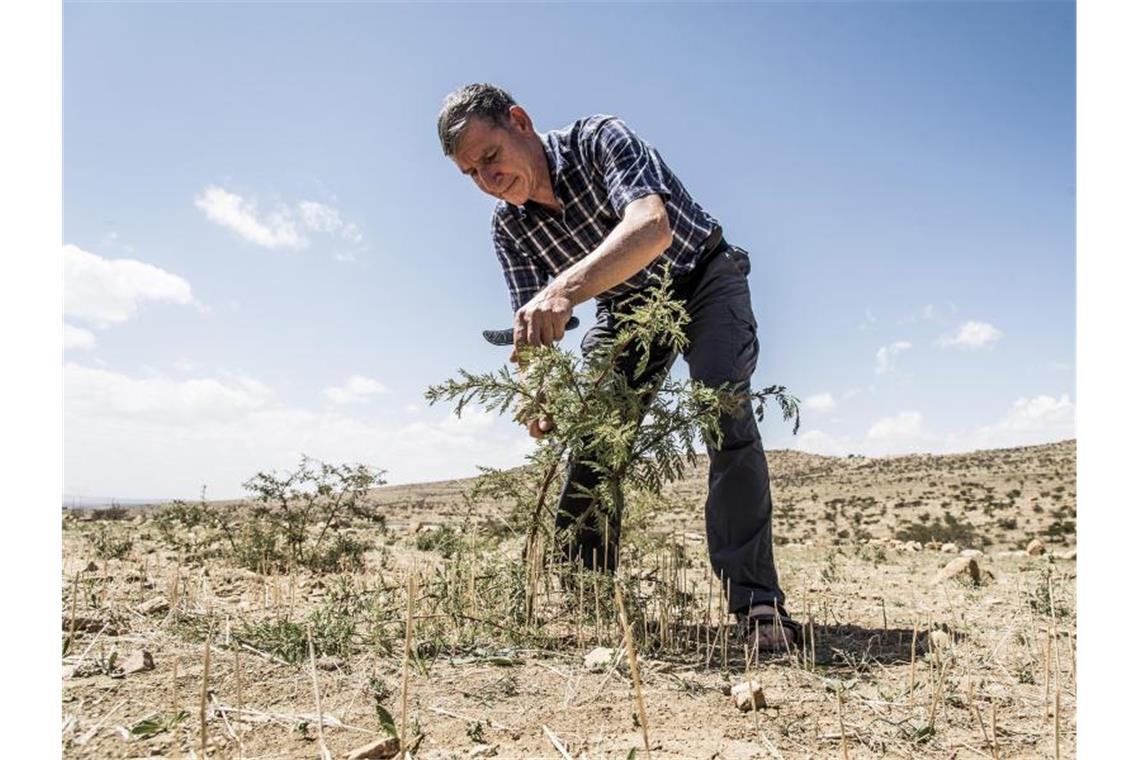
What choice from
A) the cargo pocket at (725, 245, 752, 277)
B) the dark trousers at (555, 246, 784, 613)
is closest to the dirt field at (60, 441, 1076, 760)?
the dark trousers at (555, 246, 784, 613)

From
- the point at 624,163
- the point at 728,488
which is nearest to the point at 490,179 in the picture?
the point at 624,163

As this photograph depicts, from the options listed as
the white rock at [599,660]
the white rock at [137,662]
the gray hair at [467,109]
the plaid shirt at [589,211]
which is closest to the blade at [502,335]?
the plaid shirt at [589,211]

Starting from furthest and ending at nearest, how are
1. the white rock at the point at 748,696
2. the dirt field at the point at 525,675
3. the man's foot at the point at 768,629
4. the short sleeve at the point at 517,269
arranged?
the short sleeve at the point at 517,269 < the man's foot at the point at 768,629 < the white rock at the point at 748,696 < the dirt field at the point at 525,675

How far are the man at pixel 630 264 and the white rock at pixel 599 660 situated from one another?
0.38 metres

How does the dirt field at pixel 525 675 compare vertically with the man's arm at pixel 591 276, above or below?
below

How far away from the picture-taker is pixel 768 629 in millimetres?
2992

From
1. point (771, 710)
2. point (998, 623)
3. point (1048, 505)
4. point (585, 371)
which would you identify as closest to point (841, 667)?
point (771, 710)

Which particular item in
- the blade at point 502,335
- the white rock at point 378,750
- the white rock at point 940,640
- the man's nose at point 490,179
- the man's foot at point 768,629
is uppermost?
the man's nose at point 490,179

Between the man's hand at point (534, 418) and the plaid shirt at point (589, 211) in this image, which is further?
the plaid shirt at point (589, 211)

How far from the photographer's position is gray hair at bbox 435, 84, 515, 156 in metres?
3.12

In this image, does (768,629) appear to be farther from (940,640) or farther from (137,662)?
(137,662)

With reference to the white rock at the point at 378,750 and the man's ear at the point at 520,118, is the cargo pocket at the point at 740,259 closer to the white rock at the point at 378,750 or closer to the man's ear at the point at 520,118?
the man's ear at the point at 520,118

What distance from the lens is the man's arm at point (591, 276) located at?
8.69 ft
